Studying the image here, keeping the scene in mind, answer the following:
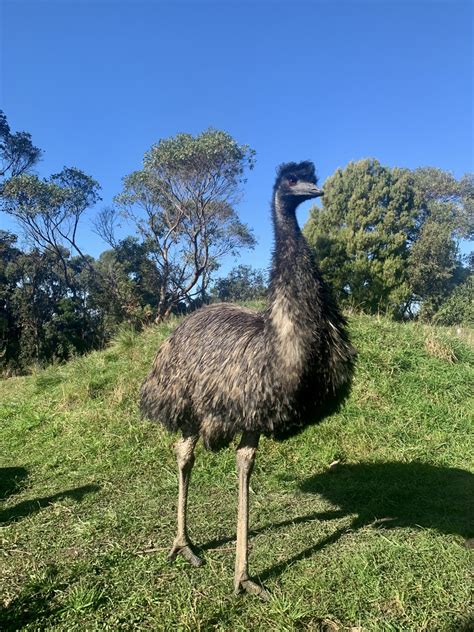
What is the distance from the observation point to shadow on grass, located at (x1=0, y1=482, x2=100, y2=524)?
4.08 metres

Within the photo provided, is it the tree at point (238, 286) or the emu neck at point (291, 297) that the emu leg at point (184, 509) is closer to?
the emu neck at point (291, 297)

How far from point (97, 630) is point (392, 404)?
14.7 ft

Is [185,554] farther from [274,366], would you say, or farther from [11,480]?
[11,480]

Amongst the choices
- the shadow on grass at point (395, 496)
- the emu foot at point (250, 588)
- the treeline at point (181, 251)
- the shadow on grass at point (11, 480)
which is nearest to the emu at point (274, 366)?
the emu foot at point (250, 588)

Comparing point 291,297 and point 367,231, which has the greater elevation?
point 367,231

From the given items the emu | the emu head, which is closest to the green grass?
the emu

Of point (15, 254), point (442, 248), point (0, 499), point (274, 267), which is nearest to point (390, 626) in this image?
point (274, 267)

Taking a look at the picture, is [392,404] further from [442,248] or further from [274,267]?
[442,248]

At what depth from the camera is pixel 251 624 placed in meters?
2.59

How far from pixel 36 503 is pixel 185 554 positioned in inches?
69.5

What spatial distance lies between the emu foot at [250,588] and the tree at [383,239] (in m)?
18.5

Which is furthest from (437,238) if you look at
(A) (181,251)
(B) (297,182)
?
(B) (297,182)

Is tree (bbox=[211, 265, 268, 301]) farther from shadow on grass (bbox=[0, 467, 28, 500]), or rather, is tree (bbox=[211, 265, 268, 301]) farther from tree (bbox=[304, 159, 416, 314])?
shadow on grass (bbox=[0, 467, 28, 500])

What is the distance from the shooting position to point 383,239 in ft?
71.8
